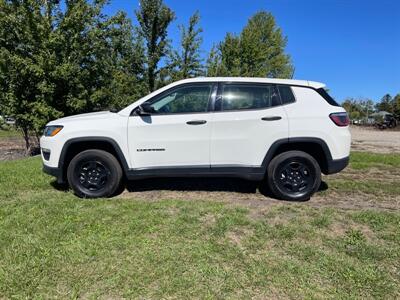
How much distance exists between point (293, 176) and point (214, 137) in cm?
132

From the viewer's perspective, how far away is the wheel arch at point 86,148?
4949mm

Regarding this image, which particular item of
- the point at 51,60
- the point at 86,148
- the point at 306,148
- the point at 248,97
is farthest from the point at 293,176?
the point at 51,60

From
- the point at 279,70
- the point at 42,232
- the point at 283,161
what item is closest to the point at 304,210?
the point at 283,161

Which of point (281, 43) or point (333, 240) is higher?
point (281, 43)

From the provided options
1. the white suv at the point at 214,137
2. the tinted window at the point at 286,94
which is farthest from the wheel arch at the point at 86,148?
the tinted window at the point at 286,94

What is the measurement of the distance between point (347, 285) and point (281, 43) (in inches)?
1160

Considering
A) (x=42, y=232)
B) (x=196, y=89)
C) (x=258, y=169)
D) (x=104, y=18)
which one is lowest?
(x=42, y=232)

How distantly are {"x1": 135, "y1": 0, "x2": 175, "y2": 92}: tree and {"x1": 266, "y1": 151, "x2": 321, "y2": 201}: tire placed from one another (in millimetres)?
10629

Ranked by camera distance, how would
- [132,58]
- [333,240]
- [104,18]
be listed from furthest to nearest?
[132,58], [104,18], [333,240]

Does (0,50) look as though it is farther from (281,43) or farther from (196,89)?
(281,43)

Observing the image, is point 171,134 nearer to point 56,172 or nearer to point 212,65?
point 56,172

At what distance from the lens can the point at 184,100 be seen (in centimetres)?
508

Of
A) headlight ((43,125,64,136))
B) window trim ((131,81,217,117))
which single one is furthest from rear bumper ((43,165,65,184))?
window trim ((131,81,217,117))

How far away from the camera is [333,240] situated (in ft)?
12.1
